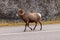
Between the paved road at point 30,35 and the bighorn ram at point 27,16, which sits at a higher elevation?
the bighorn ram at point 27,16

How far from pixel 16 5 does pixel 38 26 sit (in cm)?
593

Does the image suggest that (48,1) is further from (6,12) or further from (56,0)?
(6,12)

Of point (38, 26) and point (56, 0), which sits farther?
point (56, 0)

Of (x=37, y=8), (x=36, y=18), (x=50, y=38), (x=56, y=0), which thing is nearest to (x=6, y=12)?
(x=37, y=8)

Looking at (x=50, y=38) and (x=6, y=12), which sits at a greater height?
(x=6, y=12)

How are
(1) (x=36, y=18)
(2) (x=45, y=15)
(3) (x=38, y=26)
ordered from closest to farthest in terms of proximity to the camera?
(1) (x=36, y=18) < (3) (x=38, y=26) < (2) (x=45, y=15)

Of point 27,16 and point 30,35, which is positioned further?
point 27,16

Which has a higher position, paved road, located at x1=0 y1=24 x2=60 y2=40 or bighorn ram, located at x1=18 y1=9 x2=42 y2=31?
bighorn ram, located at x1=18 y1=9 x2=42 y2=31

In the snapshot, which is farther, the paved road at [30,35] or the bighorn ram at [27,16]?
the bighorn ram at [27,16]

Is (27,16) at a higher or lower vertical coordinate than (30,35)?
higher

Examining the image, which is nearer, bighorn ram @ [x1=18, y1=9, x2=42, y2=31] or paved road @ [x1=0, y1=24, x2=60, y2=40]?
paved road @ [x1=0, y1=24, x2=60, y2=40]

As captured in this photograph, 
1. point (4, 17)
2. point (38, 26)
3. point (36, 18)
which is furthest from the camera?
point (4, 17)

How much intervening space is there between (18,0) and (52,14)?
3.42 metres

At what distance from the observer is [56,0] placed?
25750 millimetres
